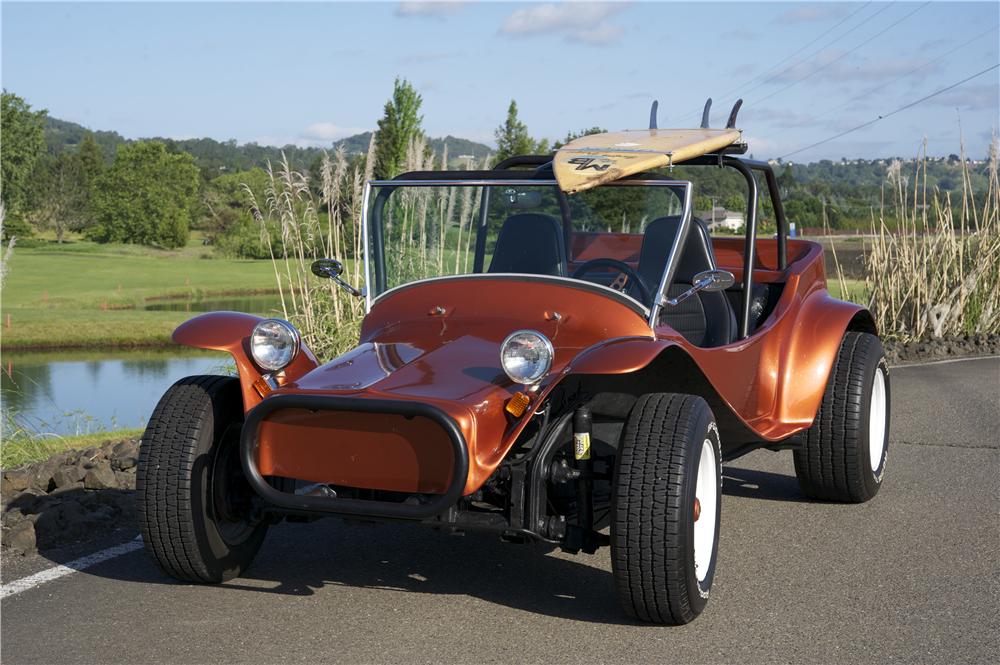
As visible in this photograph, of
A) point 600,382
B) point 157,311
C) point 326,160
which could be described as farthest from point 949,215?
point 157,311

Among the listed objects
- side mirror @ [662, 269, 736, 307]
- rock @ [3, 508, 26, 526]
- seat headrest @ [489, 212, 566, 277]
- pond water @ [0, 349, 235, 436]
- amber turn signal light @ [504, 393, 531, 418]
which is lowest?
pond water @ [0, 349, 235, 436]

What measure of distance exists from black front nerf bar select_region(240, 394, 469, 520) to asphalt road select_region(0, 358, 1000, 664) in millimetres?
465

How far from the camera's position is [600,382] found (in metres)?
4.86

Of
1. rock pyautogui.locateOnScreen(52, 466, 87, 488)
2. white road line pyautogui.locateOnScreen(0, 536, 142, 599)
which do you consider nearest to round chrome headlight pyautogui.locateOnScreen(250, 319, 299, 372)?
white road line pyautogui.locateOnScreen(0, 536, 142, 599)

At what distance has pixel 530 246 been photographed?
5598 millimetres

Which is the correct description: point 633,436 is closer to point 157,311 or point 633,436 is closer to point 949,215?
point 949,215

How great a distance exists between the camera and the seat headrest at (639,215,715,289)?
208 inches

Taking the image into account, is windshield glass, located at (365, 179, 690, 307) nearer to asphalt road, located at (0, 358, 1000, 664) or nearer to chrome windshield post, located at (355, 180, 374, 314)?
chrome windshield post, located at (355, 180, 374, 314)

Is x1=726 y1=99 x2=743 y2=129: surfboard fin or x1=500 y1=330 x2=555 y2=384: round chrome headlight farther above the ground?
x1=726 y1=99 x2=743 y2=129: surfboard fin

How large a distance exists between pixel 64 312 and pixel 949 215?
24.7 m

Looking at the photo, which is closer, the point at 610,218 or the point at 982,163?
the point at 610,218

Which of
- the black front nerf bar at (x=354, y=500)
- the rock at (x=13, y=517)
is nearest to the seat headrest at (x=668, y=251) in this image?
the black front nerf bar at (x=354, y=500)

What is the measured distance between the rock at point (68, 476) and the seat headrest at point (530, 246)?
287 cm

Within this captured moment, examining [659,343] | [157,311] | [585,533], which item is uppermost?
[659,343]
